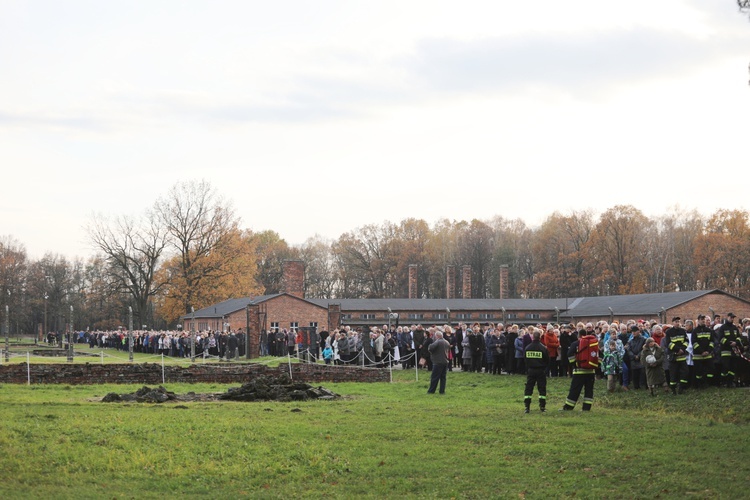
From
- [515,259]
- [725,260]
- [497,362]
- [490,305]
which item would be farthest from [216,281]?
[497,362]

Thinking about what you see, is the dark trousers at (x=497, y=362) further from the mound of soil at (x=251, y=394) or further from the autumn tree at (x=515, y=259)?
the autumn tree at (x=515, y=259)

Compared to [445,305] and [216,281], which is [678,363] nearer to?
[445,305]

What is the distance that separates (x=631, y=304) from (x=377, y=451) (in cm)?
5397

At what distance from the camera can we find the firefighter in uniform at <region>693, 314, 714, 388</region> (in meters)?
23.1

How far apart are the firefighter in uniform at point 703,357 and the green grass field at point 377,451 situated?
1458 millimetres

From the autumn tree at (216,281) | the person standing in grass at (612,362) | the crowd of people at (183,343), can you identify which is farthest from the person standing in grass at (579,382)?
the autumn tree at (216,281)

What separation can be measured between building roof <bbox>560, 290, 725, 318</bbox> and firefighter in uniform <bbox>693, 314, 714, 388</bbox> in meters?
35.1

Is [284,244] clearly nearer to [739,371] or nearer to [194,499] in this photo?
[739,371]

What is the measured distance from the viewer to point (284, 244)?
12350 cm

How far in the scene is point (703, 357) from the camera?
76.1ft

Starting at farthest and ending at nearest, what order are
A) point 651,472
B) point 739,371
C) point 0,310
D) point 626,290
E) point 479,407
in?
point 0,310, point 626,290, point 739,371, point 479,407, point 651,472

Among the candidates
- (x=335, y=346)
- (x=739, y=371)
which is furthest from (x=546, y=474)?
(x=335, y=346)

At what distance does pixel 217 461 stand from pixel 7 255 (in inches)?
4151

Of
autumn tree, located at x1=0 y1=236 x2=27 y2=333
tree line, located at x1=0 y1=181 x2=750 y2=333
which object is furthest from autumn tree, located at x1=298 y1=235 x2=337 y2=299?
autumn tree, located at x1=0 y1=236 x2=27 y2=333
